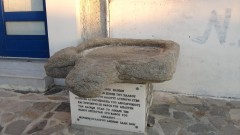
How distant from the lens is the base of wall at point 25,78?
3.83 metres

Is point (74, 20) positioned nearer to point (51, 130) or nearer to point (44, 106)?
point (44, 106)

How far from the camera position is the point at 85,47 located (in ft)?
10.3

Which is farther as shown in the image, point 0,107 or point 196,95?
point 196,95

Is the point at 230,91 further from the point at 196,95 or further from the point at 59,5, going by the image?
the point at 59,5

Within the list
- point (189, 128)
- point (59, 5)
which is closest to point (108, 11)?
point (59, 5)

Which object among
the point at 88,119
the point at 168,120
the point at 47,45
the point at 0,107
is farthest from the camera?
the point at 47,45

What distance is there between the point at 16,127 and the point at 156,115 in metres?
1.57

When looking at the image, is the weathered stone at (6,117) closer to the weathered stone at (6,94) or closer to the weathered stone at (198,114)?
the weathered stone at (6,94)

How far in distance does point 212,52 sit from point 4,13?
3321mm

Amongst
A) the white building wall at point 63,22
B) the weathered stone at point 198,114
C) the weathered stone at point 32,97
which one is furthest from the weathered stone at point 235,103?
the weathered stone at point 32,97

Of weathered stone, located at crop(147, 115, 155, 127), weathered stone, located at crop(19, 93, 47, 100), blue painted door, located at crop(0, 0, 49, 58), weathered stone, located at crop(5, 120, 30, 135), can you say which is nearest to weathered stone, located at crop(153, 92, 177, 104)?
weathered stone, located at crop(147, 115, 155, 127)

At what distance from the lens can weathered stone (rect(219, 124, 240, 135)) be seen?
2.76 meters

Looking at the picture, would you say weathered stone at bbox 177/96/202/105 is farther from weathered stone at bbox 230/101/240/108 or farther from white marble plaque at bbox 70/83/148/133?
white marble plaque at bbox 70/83/148/133

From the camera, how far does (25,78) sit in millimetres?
3844
